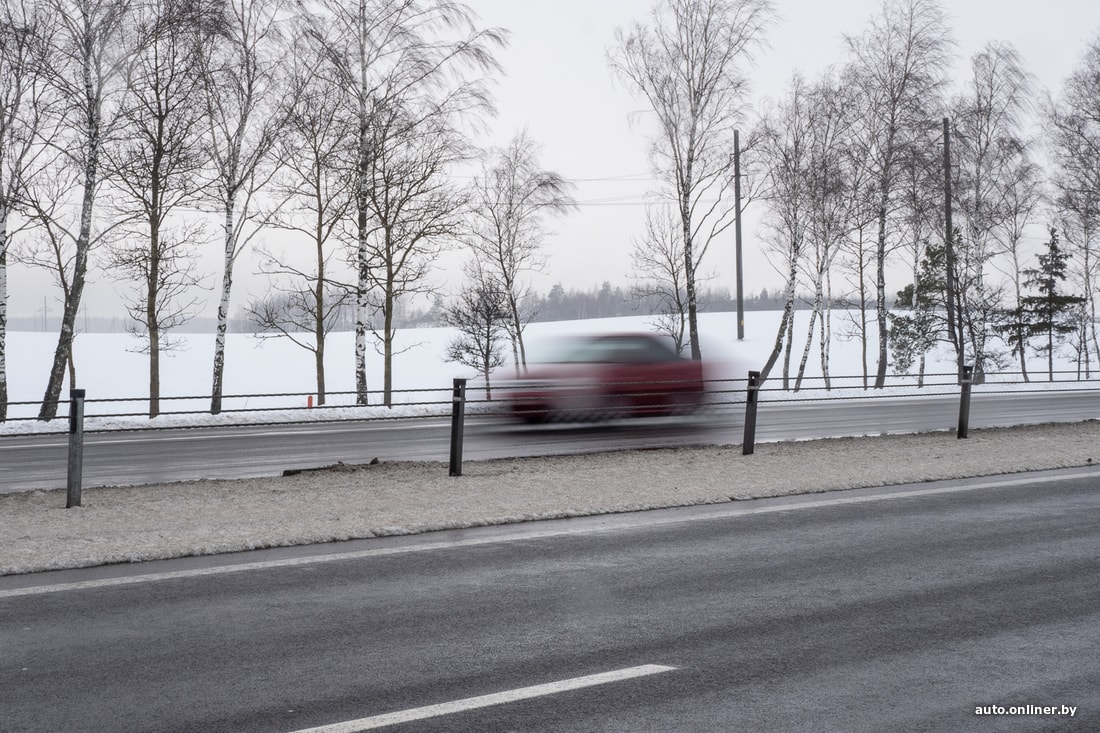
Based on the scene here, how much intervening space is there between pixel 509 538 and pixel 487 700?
12.5 ft

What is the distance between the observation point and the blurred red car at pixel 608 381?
668 inches

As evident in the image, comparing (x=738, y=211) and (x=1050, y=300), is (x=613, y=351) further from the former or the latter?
(x=1050, y=300)

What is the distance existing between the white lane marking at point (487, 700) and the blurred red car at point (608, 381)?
11.7 m

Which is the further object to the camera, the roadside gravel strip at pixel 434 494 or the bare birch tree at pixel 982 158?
the bare birch tree at pixel 982 158

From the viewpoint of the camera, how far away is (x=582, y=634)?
505 centimetres

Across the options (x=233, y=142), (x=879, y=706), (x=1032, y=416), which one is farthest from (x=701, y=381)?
(x=233, y=142)

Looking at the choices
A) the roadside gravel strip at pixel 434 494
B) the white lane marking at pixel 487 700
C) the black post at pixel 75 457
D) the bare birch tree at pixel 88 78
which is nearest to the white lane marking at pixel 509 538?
the roadside gravel strip at pixel 434 494

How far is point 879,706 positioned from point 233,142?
2755 cm

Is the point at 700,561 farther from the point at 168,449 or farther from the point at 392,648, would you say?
the point at 168,449

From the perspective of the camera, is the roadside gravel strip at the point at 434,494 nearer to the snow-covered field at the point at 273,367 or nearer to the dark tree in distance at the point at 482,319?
the snow-covered field at the point at 273,367

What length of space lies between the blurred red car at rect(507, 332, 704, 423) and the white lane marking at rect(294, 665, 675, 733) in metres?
11.7
